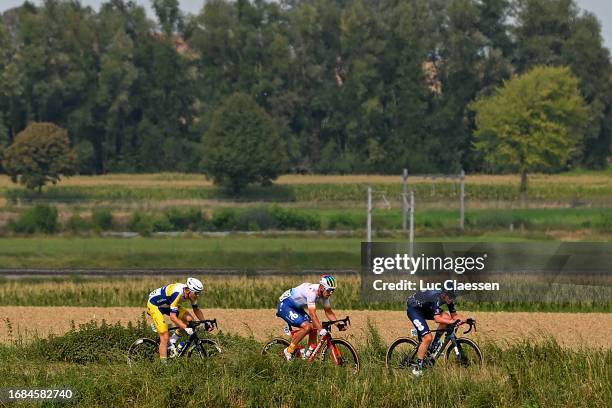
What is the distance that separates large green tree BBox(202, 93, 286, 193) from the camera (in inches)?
4055

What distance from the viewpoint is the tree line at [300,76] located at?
11975 cm

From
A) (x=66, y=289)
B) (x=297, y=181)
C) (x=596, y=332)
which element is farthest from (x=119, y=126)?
(x=596, y=332)

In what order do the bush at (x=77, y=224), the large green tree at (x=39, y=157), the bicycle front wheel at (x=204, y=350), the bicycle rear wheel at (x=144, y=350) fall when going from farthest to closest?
the large green tree at (x=39, y=157), the bush at (x=77, y=224), the bicycle rear wheel at (x=144, y=350), the bicycle front wheel at (x=204, y=350)

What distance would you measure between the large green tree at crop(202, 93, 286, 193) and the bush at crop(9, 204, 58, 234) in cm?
Answer: 2663

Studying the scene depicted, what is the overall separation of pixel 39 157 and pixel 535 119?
39.6m

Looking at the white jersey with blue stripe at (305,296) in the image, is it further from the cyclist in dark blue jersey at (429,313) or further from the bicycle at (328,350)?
the cyclist in dark blue jersey at (429,313)

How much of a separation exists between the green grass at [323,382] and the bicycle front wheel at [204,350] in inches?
14.4

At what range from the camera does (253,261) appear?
6034 cm

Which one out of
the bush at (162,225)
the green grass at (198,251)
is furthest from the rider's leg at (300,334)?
the bush at (162,225)

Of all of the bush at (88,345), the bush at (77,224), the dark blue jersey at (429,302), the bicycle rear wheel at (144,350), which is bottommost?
the bush at (77,224)

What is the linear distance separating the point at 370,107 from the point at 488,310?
85256 millimetres

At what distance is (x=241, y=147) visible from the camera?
103 meters

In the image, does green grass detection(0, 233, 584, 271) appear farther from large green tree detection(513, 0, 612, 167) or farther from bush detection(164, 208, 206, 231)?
large green tree detection(513, 0, 612, 167)

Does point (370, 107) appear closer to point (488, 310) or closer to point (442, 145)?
point (442, 145)
